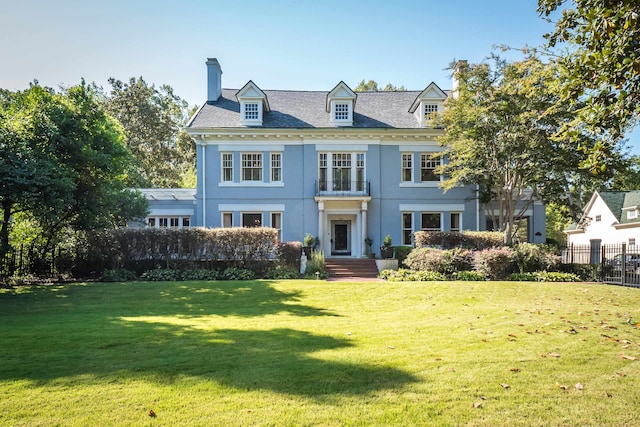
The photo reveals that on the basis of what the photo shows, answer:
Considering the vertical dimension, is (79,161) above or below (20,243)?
above

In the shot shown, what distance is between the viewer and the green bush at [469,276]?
1540 centimetres

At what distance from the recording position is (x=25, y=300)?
11344mm

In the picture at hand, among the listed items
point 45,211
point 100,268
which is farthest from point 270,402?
point 100,268

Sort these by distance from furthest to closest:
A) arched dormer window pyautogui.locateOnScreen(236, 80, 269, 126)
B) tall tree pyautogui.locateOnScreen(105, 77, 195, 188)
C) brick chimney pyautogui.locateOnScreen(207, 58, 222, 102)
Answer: tall tree pyautogui.locateOnScreen(105, 77, 195, 188)
brick chimney pyautogui.locateOnScreen(207, 58, 222, 102)
arched dormer window pyautogui.locateOnScreen(236, 80, 269, 126)

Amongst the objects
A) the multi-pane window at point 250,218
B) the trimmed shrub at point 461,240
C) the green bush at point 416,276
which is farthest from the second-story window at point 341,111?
the green bush at point 416,276

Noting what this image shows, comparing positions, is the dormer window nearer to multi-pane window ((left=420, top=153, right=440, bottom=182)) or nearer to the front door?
multi-pane window ((left=420, top=153, right=440, bottom=182))

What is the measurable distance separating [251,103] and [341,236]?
911 centimetres

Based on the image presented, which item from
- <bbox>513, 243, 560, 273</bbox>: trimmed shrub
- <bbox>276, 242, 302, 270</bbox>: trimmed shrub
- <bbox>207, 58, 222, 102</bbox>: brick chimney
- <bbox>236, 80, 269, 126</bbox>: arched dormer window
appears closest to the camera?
<bbox>513, 243, 560, 273</bbox>: trimmed shrub

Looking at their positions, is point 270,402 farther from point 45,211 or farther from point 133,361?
point 45,211

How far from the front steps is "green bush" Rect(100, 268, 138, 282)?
770 cm

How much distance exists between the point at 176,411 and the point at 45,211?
37.1 feet

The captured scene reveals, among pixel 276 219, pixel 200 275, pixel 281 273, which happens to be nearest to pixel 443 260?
pixel 281 273

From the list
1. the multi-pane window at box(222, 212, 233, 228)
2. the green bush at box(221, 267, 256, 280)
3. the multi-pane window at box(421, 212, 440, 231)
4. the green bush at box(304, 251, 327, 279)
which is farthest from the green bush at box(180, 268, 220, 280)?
the multi-pane window at box(421, 212, 440, 231)

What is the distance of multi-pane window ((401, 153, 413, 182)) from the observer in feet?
76.9
